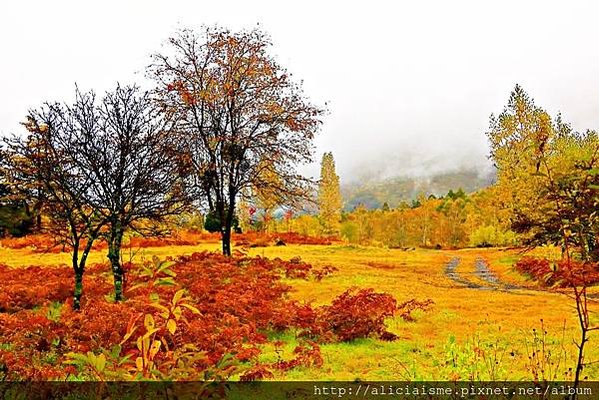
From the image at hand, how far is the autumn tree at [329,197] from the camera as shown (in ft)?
197

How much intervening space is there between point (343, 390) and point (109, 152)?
9.58 meters

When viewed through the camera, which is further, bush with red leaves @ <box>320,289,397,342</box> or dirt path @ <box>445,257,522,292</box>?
dirt path @ <box>445,257,522,292</box>

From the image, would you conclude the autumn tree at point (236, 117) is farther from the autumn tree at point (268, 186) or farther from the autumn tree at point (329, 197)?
the autumn tree at point (329, 197)

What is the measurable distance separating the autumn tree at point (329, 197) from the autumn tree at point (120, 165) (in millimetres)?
45927

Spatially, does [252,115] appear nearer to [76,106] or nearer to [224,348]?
[76,106]

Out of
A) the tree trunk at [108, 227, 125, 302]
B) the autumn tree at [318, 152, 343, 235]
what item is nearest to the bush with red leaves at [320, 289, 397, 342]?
the tree trunk at [108, 227, 125, 302]

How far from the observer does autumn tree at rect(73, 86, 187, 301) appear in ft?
43.8

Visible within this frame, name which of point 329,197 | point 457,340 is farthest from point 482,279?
point 329,197

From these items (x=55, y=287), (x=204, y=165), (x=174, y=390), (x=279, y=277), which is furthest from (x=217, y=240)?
(x=174, y=390)

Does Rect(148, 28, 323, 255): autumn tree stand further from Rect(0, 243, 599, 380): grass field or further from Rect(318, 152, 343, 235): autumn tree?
Rect(318, 152, 343, 235): autumn tree

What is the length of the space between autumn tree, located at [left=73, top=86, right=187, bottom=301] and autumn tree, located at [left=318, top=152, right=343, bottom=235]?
45.9m

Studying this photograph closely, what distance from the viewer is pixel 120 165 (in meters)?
13.6

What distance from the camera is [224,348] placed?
27.1ft

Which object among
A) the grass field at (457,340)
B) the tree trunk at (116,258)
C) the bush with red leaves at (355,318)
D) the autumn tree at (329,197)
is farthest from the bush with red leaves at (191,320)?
the autumn tree at (329,197)
